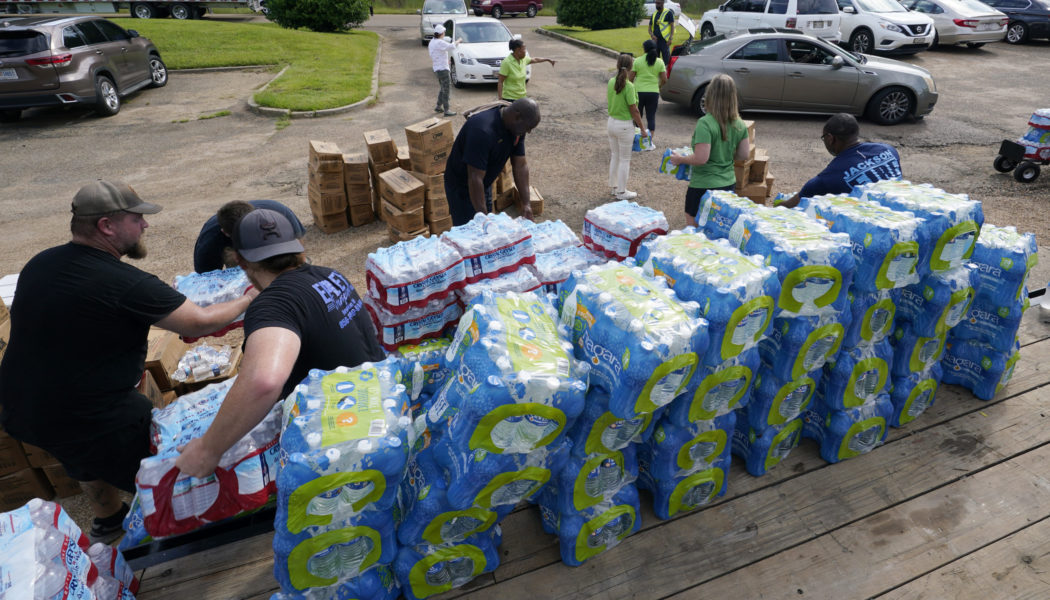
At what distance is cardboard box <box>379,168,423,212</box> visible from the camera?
6.77 meters

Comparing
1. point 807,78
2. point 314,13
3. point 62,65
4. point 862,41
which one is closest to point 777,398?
point 807,78

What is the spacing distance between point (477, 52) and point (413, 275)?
12.5 m

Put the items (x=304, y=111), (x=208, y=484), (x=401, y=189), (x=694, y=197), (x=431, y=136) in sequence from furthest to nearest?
(x=304, y=111), (x=431, y=136), (x=401, y=189), (x=694, y=197), (x=208, y=484)

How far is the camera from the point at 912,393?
11.8ft

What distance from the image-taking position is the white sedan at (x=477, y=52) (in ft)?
46.6

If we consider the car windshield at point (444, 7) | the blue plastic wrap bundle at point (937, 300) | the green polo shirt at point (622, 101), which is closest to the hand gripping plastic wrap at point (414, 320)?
the blue plastic wrap bundle at point (937, 300)

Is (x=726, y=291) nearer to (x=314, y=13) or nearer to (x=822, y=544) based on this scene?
(x=822, y=544)

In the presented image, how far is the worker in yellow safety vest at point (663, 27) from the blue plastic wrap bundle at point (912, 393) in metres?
10.5

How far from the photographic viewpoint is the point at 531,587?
270 cm

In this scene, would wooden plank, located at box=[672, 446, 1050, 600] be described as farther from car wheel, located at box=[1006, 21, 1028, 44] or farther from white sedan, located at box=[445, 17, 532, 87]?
car wheel, located at box=[1006, 21, 1028, 44]

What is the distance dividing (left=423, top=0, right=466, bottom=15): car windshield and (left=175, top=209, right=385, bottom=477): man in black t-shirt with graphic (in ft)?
63.8

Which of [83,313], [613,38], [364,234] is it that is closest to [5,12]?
[613,38]

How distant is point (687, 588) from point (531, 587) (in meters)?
0.72

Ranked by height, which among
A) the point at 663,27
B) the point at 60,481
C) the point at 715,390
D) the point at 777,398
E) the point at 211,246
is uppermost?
the point at 663,27
